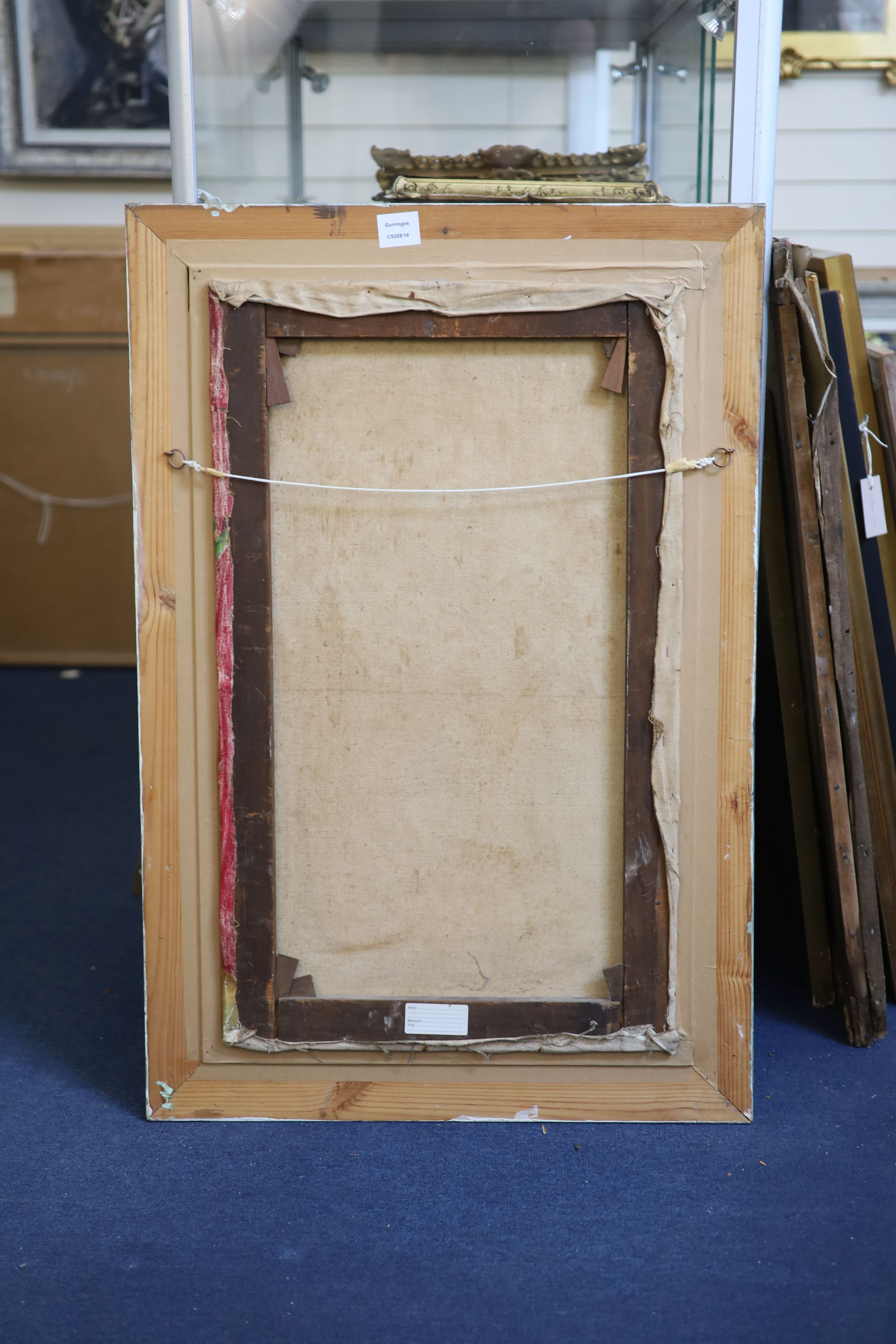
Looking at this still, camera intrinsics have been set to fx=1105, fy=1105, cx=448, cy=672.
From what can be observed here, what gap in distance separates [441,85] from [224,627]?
1.33m

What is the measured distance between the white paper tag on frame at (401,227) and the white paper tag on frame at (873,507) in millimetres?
817

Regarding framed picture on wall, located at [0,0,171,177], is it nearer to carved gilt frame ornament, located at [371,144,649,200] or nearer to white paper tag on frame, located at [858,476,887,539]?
carved gilt frame ornament, located at [371,144,649,200]

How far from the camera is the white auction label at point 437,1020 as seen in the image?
4.83 feet

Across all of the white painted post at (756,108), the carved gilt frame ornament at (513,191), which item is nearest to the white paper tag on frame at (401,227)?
the carved gilt frame ornament at (513,191)

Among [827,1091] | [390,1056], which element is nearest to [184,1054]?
[390,1056]

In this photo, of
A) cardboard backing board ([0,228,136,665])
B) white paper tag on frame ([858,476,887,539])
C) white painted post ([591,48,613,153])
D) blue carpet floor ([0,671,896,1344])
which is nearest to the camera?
blue carpet floor ([0,671,896,1344])

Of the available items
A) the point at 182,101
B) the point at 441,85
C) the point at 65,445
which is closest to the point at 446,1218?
the point at 182,101

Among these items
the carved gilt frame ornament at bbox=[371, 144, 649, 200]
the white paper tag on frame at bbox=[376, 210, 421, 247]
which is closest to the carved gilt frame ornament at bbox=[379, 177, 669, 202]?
the carved gilt frame ornament at bbox=[371, 144, 649, 200]

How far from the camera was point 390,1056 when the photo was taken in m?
1.50

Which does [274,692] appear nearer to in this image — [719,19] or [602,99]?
[719,19]

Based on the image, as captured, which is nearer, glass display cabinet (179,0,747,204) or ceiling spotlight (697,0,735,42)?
ceiling spotlight (697,0,735,42)

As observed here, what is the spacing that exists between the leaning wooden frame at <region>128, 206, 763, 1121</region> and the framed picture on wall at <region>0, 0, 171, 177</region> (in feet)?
9.57

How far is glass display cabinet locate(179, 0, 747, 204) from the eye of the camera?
6.39 ft

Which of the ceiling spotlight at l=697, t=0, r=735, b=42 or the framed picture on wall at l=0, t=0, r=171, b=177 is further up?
the framed picture on wall at l=0, t=0, r=171, b=177
